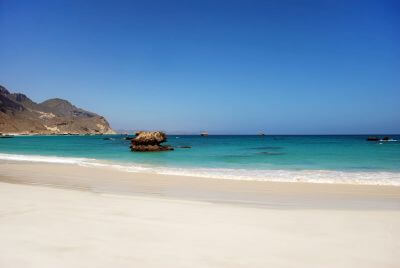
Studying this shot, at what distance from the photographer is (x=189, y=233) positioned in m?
4.86

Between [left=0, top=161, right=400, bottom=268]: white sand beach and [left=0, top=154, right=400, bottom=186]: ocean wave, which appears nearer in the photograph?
[left=0, top=161, right=400, bottom=268]: white sand beach

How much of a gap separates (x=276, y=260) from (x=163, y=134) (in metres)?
42.3

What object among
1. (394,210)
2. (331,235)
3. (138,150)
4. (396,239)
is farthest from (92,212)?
(138,150)

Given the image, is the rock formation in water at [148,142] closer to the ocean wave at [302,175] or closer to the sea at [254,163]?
the sea at [254,163]

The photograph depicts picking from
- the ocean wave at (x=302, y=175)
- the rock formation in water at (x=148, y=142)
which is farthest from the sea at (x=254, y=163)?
the rock formation in water at (x=148, y=142)

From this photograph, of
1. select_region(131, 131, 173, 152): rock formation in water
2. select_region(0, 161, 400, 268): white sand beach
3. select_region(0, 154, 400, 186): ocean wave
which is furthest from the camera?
select_region(131, 131, 173, 152): rock formation in water

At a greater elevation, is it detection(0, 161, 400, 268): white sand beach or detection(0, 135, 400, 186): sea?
detection(0, 161, 400, 268): white sand beach

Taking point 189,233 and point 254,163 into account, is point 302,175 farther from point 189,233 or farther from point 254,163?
point 189,233

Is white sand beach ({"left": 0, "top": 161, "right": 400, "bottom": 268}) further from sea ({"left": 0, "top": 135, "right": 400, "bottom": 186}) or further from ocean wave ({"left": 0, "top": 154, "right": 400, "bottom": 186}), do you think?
sea ({"left": 0, "top": 135, "right": 400, "bottom": 186})

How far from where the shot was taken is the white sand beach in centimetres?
382

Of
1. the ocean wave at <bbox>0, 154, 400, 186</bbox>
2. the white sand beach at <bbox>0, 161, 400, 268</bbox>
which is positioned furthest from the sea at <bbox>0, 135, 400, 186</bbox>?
the white sand beach at <bbox>0, 161, 400, 268</bbox>

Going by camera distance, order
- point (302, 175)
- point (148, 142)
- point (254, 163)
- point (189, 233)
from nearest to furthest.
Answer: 1. point (189, 233)
2. point (302, 175)
3. point (254, 163)
4. point (148, 142)

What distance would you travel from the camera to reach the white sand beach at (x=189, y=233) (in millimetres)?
3822

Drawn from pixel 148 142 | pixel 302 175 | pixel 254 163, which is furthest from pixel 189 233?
Answer: pixel 148 142
